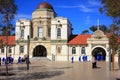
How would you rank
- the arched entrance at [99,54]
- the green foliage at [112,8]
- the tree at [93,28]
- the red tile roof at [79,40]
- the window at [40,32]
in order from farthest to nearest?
the tree at [93,28] → the window at [40,32] → the arched entrance at [99,54] → the red tile roof at [79,40] → the green foliage at [112,8]

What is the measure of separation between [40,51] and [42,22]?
7.06 metres

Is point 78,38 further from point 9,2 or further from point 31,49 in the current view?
point 9,2

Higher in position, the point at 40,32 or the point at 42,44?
the point at 40,32

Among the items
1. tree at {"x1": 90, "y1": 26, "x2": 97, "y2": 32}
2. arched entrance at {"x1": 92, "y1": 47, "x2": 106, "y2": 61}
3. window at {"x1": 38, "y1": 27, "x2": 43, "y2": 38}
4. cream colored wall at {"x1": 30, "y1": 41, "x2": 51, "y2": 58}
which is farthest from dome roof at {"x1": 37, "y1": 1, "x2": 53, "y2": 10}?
tree at {"x1": 90, "y1": 26, "x2": 97, "y2": 32}

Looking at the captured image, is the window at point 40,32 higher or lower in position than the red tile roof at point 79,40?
higher

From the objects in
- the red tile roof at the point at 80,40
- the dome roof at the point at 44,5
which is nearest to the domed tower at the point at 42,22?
the dome roof at the point at 44,5

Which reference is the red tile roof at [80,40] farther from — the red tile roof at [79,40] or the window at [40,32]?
the window at [40,32]

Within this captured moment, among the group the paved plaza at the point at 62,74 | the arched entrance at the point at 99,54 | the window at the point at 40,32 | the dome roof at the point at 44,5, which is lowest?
the paved plaza at the point at 62,74

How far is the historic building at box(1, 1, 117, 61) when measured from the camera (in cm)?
5566

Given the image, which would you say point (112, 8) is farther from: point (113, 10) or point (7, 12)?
point (7, 12)

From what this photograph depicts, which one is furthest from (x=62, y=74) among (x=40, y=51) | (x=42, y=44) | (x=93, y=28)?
(x=93, y=28)

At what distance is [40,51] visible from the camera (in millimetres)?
61688

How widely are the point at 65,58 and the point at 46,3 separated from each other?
15262mm

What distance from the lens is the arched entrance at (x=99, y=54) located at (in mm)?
56644
